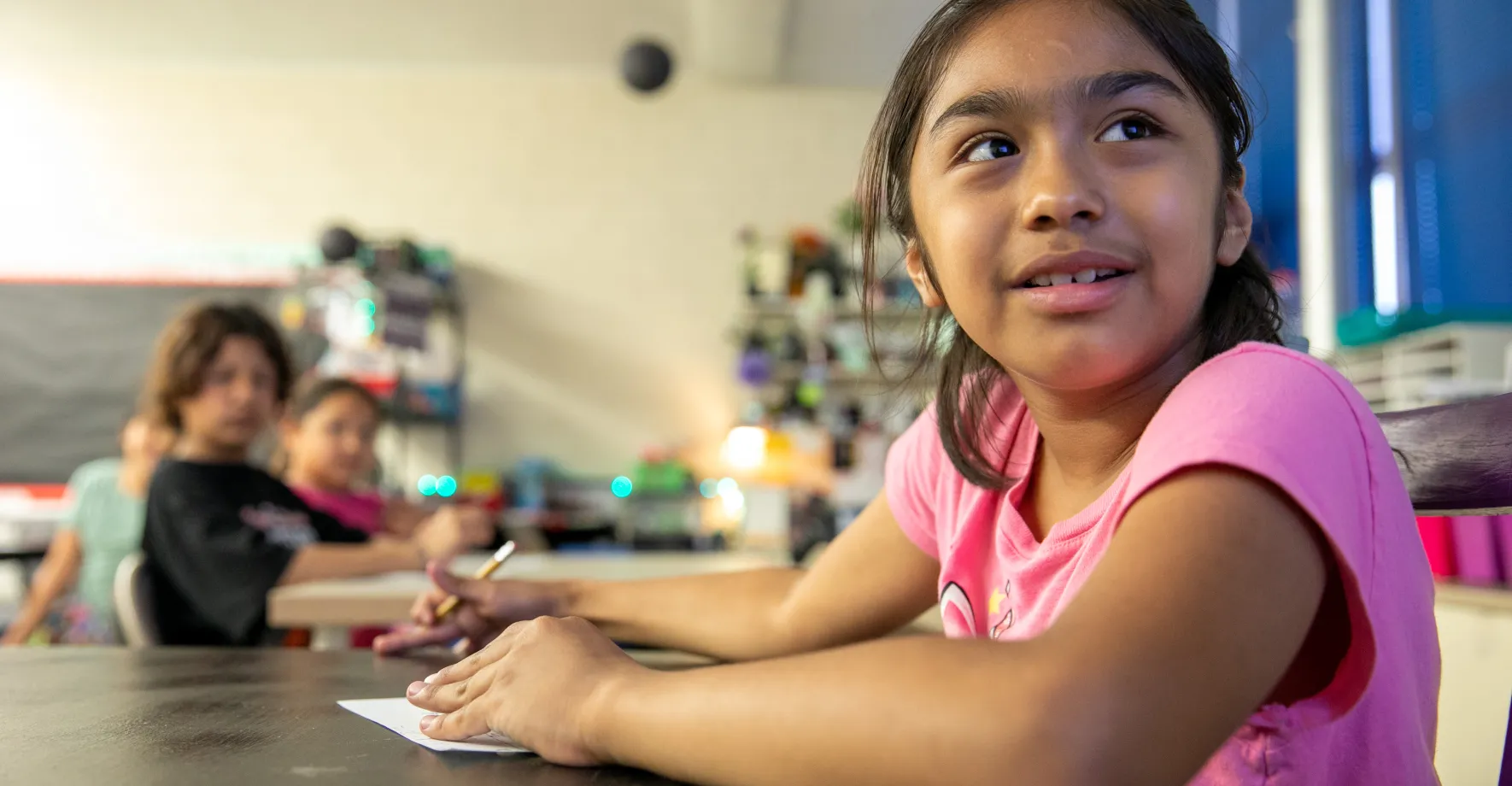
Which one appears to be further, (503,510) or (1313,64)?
(503,510)

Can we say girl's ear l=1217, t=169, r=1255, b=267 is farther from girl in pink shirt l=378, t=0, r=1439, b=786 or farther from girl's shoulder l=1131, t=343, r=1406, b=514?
girl's shoulder l=1131, t=343, r=1406, b=514

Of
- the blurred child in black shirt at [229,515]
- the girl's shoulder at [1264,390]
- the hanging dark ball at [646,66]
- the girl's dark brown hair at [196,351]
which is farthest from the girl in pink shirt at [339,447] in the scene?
the girl's shoulder at [1264,390]

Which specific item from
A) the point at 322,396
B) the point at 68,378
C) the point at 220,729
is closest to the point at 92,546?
the point at 322,396

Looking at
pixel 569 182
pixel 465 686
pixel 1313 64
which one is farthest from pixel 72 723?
pixel 569 182

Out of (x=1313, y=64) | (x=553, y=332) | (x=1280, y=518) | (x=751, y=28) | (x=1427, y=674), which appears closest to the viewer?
(x=1280, y=518)

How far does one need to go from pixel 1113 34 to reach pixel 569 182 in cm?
543

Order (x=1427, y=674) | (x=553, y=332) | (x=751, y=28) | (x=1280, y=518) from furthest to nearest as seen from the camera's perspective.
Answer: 1. (x=553, y=332)
2. (x=751, y=28)
3. (x=1427, y=674)
4. (x=1280, y=518)

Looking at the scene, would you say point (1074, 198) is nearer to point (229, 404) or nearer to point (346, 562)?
point (346, 562)

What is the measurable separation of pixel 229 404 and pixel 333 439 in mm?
828

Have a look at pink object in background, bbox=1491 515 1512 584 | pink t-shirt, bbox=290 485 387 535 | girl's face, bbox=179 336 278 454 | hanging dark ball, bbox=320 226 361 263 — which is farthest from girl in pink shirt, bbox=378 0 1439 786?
hanging dark ball, bbox=320 226 361 263

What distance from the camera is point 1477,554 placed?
1.49 meters

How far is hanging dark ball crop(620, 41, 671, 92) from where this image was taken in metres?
3.97

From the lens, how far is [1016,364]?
660 mm

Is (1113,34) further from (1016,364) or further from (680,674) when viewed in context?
(680,674)
